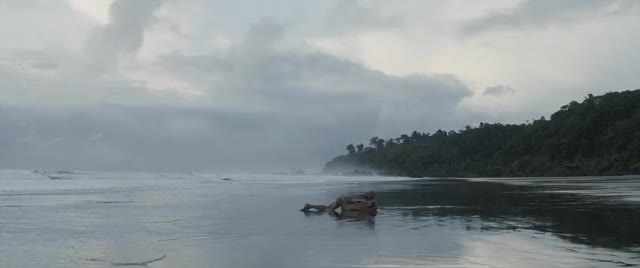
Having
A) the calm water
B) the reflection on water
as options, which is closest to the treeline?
the reflection on water

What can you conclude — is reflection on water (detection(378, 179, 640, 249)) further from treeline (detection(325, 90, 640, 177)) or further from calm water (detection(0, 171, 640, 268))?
treeline (detection(325, 90, 640, 177))

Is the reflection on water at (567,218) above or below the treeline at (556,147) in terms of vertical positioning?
below

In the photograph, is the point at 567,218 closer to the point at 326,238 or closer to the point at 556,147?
the point at 326,238

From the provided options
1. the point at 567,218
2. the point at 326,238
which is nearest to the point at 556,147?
the point at 567,218

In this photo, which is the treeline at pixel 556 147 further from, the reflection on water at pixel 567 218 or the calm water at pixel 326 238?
the calm water at pixel 326 238

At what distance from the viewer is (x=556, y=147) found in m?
114

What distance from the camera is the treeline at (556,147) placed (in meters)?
Answer: 97.4

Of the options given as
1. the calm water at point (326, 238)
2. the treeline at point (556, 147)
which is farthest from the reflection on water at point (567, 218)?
the treeline at point (556, 147)

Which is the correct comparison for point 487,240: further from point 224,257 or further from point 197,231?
point 197,231

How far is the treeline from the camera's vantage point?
A: 97.4 meters

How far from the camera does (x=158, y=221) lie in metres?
17.7

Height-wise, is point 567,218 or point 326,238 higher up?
point 567,218

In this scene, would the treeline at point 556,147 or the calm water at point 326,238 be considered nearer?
the calm water at point 326,238

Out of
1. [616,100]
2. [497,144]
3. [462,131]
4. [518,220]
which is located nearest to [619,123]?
[616,100]
